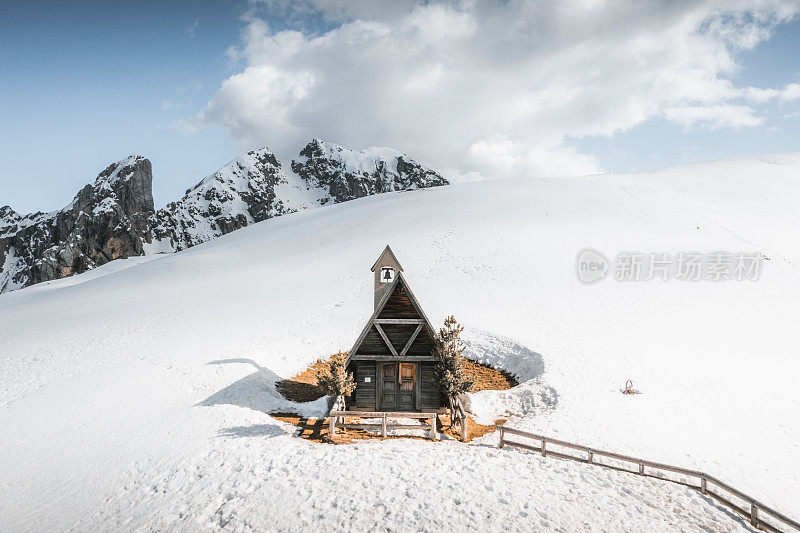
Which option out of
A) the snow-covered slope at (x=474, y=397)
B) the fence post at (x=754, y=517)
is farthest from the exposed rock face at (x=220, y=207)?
the fence post at (x=754, y=517)

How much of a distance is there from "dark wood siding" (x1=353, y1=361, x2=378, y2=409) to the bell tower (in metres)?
2.73

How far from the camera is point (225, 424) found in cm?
1623

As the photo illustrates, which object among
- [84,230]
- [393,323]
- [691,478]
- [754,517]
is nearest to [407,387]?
[393,323]

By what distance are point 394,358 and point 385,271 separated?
153 inches

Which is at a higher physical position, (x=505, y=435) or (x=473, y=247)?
(x=473, y=247)

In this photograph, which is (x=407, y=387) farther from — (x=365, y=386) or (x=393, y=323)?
(x=393, y=323)

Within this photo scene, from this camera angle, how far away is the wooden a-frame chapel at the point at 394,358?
16438mm

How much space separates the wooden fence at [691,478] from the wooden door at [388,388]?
479cm

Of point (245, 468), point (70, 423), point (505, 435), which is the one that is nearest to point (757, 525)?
point (505, 435)

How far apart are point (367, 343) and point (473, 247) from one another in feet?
92.5

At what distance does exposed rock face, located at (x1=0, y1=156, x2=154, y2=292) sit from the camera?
131 metres

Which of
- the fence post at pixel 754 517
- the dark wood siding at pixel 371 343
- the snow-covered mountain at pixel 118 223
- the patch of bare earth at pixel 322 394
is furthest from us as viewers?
the snow-covered mountain at pixel 118 223

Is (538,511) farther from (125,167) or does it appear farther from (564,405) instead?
(125,167)

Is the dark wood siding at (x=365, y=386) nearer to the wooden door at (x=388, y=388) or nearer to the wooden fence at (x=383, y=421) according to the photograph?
the wooden door at (x=388, y=388)
